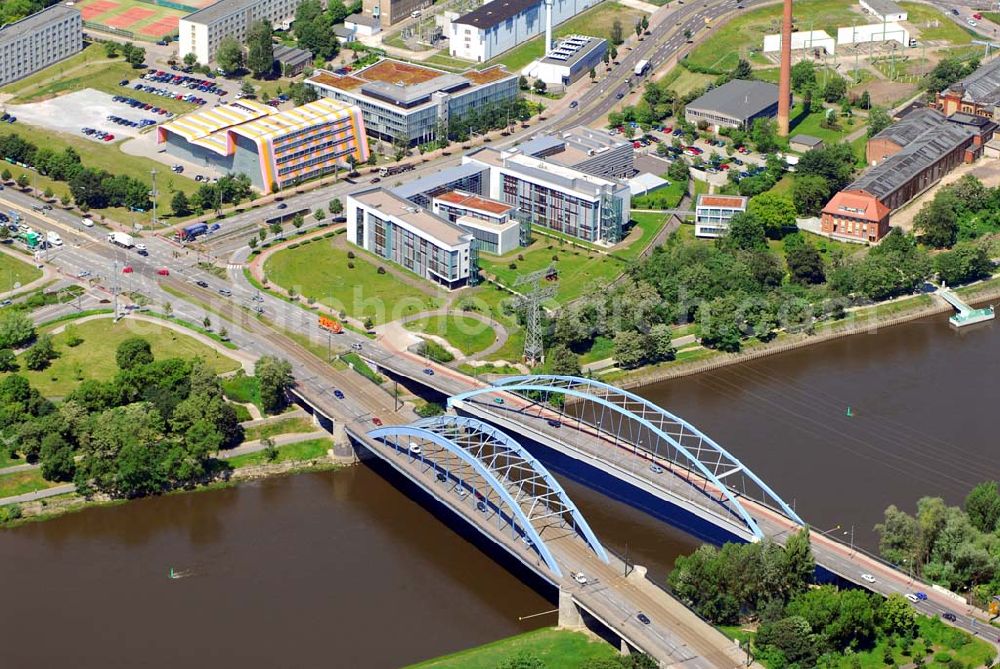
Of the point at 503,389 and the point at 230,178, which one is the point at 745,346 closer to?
the point at 503,389

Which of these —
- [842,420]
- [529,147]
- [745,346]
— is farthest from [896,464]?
[529,147]

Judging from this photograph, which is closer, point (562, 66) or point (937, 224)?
point (937, 224)

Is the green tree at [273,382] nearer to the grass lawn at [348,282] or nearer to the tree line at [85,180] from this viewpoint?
the grass lawn at [348,282]

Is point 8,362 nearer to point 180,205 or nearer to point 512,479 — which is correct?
point 180,205

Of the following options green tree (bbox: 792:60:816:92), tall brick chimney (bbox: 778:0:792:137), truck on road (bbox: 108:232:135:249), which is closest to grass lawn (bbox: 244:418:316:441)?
truck on road (bbox: 108:232:135:249)

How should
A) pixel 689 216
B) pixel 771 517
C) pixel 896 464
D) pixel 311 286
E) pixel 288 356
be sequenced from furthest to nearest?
pixel 689 216
pixel 311 286
pixel 288 356
pixel 896 464
pixel 771 517

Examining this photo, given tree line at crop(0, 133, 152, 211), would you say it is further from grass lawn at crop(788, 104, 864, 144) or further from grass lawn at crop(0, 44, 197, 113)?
grass lawn at crop(788, 104, 864, 144)

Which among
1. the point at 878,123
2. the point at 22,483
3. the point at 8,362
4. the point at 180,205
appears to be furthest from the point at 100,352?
the point at 878,123
